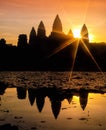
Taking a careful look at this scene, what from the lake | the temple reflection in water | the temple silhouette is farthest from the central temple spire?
the lake

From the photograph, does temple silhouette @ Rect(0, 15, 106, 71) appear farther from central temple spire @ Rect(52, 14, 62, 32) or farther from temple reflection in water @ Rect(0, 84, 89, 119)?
temple reflection in water @ Rect(0, 84, 89, 119)

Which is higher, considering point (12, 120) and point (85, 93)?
point (85, 93)

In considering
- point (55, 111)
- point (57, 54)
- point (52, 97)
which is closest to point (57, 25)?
point (57, 54)

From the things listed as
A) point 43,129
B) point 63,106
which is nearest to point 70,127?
point 43,129

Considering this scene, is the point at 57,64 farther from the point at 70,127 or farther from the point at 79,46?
the point at 70,127

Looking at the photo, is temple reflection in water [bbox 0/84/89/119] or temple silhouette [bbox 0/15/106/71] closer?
temple reflection in water [bbox 0/84/89/119]

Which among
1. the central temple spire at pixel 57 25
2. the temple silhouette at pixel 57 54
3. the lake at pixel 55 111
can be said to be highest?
the central temple spire at pixel 57 25

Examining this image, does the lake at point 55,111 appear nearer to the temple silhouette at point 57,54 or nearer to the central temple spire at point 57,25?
the temple silhouette at point 57,54

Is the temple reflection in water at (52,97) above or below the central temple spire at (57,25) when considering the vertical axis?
below

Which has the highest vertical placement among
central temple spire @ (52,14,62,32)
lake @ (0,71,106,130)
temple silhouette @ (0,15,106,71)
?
central temple spire @ (52,14,62,32)

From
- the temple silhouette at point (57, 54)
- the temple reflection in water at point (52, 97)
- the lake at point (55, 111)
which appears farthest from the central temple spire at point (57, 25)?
the lake at point (55, 111)

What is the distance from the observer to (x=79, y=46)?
13762 cm

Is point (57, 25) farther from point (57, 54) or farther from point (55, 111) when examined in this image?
point (55, 111)

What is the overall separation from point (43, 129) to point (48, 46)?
402ft
